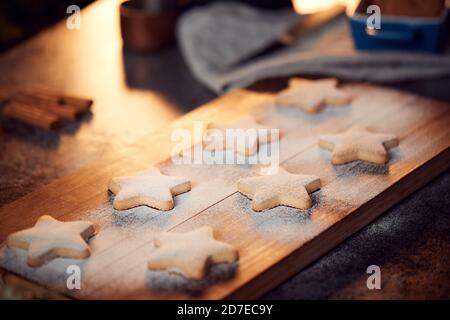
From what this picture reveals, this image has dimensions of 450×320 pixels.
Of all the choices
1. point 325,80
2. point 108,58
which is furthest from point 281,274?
point 108,58

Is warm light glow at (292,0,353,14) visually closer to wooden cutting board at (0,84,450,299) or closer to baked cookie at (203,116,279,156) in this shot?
wooden cutting board at (0,84,450,299)

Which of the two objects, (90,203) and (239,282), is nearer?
(239,282)

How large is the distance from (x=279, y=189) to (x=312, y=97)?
1.79ft

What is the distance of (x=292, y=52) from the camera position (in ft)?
8.64

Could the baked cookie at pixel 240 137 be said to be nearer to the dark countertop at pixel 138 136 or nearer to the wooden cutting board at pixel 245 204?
the wooden cutting board at pixel 245 204

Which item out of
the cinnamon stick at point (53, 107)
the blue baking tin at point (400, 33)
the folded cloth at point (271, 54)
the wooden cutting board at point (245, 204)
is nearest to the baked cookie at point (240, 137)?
the wooden cutting board at point (245, 204)

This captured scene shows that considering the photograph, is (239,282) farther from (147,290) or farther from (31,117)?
(31,117)

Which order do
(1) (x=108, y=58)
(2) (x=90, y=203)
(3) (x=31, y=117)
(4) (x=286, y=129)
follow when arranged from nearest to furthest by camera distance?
(2) (x=90, y=203), (4) (x=286, y=129), (3) (x=31, y=117), (1) (x=108, y=58)

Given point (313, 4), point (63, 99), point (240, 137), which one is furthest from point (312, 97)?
point (313, 4)

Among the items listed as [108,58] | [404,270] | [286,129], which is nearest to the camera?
[404,270]

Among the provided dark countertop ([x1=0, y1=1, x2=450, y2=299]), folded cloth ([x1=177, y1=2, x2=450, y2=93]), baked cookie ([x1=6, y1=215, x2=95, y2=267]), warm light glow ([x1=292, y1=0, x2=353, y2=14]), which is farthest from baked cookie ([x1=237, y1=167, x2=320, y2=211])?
warm light glow ([x1=292, y1=0, x2=353, y2=14])

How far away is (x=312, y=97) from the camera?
2.17 meters

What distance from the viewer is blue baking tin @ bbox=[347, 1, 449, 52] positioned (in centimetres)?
Answer: 240
